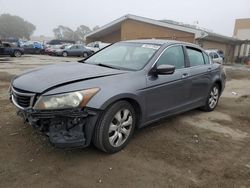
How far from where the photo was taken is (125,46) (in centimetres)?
469

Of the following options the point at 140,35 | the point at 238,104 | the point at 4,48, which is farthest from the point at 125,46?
the point at 140,35

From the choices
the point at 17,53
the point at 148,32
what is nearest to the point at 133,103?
the point at 17,53

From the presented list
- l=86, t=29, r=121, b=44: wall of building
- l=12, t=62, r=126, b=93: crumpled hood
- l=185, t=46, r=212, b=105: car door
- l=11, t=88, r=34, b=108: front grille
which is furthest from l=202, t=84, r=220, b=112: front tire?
l=86, t=29, r=121, b=44: wall of building

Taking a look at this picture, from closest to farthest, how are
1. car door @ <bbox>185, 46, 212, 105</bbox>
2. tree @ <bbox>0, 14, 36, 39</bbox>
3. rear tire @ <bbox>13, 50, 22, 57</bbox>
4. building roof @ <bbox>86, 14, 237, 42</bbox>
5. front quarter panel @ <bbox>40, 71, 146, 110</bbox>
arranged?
front quarter panel @ <bbox>40, 71, 146, 110</bbox> < car door @ <bbox>185, 46, 212, 105</bbox> < rear tire @ <bbox>13, 50, 22, 57</bbox> < building roof @ <bbox>86, 14, 237, 42</bbox> < tree @ <bbox>0, 14, 36, 39</bbox>

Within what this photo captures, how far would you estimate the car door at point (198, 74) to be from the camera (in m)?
4.88

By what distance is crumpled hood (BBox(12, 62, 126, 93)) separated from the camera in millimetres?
3150

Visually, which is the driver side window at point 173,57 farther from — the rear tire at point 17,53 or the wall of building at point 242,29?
the wall of building at point 242,29

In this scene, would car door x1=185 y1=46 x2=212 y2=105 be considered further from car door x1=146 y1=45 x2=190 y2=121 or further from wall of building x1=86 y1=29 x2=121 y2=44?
wall of building x1=86 y1=29 x2=121 y2=44

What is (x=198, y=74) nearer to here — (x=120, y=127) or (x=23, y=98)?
(x=120, y=127)

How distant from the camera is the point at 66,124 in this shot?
302 cm

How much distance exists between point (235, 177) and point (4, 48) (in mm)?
22830

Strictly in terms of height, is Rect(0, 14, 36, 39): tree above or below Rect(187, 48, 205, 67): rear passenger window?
above

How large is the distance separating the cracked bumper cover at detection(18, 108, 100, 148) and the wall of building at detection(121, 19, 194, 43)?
2307 centimetres

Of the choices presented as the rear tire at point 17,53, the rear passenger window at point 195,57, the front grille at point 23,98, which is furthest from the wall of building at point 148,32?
the front grille at point 23,98
